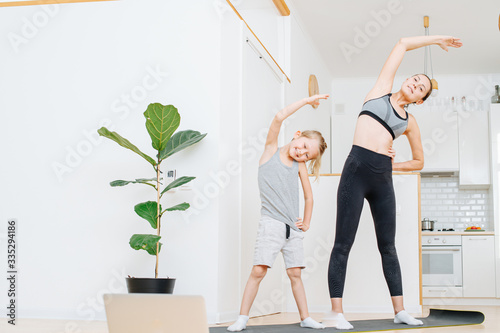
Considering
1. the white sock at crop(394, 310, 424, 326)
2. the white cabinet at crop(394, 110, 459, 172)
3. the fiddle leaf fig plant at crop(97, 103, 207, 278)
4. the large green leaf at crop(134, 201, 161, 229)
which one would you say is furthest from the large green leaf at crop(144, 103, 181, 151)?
the white cabinet at crop(394, 110, 459, 172)

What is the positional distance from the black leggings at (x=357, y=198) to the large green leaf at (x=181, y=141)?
863 millimetres

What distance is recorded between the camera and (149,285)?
3.11 m

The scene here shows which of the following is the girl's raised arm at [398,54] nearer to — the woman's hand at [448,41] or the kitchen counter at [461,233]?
the woman's hand at [448,41]

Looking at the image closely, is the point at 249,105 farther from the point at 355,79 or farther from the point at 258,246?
the point at 355,79

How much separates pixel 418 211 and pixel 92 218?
228 cm

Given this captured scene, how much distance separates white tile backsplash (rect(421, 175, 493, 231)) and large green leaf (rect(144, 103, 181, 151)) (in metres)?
4.95

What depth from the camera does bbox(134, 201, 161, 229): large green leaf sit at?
328 centimetres

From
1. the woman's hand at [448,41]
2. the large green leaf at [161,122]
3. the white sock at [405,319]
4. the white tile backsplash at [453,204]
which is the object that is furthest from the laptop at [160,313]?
the white tile backsplash at [453,204]

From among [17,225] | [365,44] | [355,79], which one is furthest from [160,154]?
[355,79]

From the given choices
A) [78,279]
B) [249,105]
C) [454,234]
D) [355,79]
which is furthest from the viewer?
[355,79]

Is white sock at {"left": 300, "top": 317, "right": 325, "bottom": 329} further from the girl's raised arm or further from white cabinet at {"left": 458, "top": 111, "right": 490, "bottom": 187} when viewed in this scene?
white cabinet at {"left": 458, "top": 111, "right": 490, "bottom": 187}

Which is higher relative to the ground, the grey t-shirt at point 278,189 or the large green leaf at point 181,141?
the large green leaf at point 181,141

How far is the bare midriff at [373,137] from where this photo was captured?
10.4 ft

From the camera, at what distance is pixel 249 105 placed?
416cm
